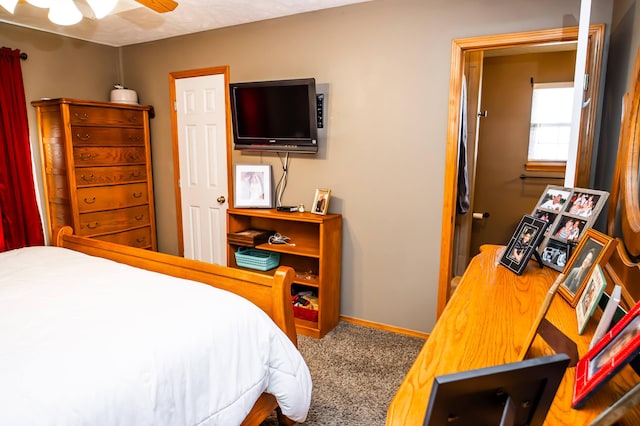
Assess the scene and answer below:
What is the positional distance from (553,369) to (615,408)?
9cm

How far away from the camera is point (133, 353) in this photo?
1259 mm

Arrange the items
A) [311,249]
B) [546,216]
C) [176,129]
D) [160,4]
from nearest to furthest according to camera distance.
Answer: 1. [546,216]
2. [160,4]
3. [311,249]
4. [176,129]

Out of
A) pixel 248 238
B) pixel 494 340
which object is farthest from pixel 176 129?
pixel 494 340

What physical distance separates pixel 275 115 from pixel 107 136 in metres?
1.72

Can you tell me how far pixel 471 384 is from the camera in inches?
21.9

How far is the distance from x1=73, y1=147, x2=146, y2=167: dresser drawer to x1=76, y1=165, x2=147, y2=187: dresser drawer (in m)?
0.05

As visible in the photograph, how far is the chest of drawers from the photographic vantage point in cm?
343

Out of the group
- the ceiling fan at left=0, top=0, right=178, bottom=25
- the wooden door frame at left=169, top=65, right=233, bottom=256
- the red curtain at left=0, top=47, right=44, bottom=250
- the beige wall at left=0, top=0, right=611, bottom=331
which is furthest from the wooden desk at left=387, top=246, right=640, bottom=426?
the red curtain at left=0, top=47, right=44, bottom=250

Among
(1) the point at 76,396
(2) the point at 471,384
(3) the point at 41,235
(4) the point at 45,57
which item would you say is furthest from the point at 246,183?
(2) the point at 471,384

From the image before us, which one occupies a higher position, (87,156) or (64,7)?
(64,7)

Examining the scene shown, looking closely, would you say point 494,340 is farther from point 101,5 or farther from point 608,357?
point 101,5

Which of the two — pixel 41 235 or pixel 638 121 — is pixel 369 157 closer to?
pixel 638 121

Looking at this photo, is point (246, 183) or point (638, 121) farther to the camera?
point (246, 183)

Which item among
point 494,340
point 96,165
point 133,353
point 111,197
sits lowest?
point 133,353
